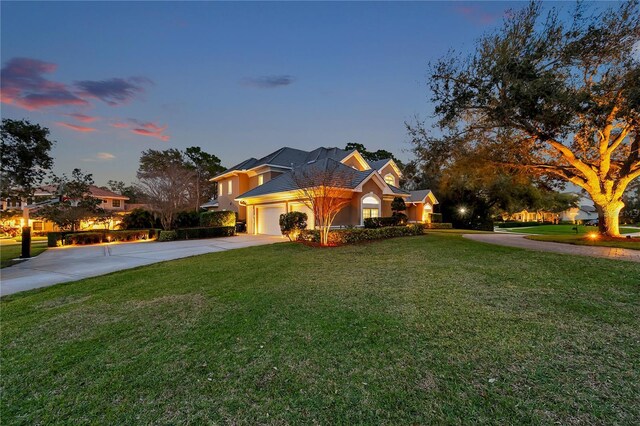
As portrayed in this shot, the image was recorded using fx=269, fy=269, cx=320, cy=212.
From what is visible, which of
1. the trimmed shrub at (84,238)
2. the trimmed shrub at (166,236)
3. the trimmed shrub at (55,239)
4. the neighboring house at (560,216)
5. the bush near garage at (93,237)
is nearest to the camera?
the trimmed shrub at (55,239)

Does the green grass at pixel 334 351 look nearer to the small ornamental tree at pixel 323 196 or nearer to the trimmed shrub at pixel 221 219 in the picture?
the small ornamental tree at pixel 323 196

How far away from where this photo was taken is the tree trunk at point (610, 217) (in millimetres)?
12539

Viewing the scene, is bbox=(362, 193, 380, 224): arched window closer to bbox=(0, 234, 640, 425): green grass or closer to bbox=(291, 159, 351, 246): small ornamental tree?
bbox=(291, 159, 351, 246): small ornamental tree

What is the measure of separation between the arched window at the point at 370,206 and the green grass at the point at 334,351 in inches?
409

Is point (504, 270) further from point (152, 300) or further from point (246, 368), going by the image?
point (152, 300)

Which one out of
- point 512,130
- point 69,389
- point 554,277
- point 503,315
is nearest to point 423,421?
point 503,315

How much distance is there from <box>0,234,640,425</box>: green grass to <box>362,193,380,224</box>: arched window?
1038 cm

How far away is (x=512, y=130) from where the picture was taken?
13070 millimetres

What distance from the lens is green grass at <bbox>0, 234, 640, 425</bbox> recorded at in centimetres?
240

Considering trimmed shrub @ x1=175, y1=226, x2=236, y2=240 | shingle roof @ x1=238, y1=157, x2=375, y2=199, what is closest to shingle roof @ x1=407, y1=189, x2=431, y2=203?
shingle roof @ x1=238, y1=157, x2=375, y2=199

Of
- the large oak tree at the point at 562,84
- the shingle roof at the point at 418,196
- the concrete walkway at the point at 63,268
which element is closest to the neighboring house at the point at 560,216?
the shingle roof at the point at 418,196

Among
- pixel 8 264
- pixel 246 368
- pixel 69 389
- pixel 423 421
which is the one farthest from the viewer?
pixel 8 264

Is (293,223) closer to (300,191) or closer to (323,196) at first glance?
(300,191)

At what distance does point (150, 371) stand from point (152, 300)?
122 inches
